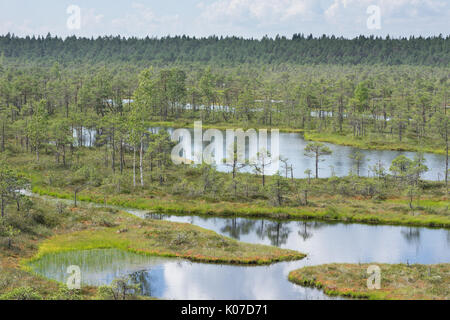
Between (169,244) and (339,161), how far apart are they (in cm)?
5091

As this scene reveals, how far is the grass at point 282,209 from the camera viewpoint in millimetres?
54875

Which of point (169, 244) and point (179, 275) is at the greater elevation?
point (169, 244)

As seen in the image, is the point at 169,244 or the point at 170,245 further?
the point at 169,244

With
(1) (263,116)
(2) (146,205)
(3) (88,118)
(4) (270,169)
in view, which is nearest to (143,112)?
(2) (146,205)

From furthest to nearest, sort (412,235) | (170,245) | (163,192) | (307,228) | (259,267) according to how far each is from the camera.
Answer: (163,192)
(307,228)
(412,235)
(170,245)
(259,267)

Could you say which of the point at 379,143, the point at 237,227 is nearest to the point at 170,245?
the point at 237,227

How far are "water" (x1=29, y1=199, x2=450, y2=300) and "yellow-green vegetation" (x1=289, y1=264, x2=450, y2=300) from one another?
1308mm

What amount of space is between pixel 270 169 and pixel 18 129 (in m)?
46.5

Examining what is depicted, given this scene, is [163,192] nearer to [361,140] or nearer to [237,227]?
[237,227]

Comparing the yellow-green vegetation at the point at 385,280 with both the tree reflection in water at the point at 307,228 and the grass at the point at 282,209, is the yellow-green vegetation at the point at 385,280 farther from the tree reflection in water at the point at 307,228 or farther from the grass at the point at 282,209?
the grass at the point at 282,209

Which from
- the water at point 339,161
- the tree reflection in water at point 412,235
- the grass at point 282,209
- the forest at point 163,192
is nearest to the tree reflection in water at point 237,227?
the forest at point 163,192

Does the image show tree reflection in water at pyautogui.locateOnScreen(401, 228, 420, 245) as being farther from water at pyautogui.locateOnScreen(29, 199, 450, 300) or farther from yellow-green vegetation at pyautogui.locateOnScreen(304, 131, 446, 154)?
yellow-green vegetation at pyautogui.locateOnScreen(304, 131, 446, 154)

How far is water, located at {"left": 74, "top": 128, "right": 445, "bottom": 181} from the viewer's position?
78.6 metres

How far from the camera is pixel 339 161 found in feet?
292
